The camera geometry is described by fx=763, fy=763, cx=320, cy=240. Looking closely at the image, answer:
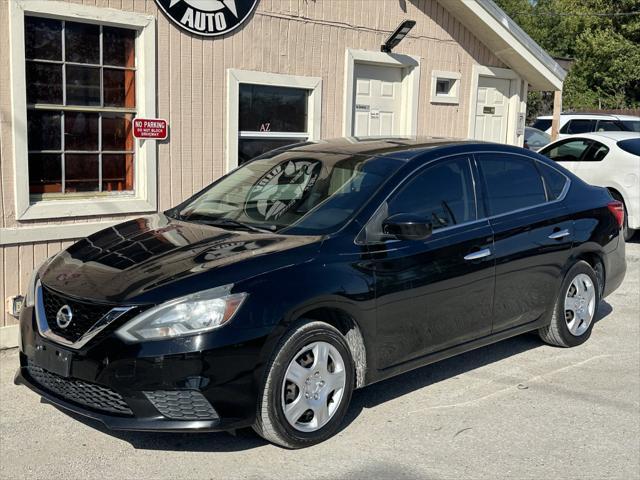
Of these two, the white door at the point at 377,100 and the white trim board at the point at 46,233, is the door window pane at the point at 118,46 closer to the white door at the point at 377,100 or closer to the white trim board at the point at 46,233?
the white trim board at the point at 46,233

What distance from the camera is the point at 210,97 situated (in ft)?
24.5

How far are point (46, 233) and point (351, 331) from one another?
3113mm

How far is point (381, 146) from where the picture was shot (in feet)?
17.9

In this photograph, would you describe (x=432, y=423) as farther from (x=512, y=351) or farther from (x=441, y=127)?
(x=441, y=127)

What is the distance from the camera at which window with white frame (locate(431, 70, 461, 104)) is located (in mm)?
9672

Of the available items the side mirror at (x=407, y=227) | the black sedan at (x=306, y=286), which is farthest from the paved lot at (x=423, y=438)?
the side mirror at (x=407, y=227)

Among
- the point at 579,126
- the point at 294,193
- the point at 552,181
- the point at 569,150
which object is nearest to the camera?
the point at 294,193

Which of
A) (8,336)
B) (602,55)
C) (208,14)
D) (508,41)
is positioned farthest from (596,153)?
(602,55)

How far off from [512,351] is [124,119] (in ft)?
13.1

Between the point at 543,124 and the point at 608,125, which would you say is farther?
the point at 543,124

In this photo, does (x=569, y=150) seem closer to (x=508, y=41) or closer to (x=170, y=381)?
(x=508, y=41)

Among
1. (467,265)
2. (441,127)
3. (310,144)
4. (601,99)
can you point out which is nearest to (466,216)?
(467,265)

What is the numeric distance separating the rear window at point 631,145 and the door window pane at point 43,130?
8.26m

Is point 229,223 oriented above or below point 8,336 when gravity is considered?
above
